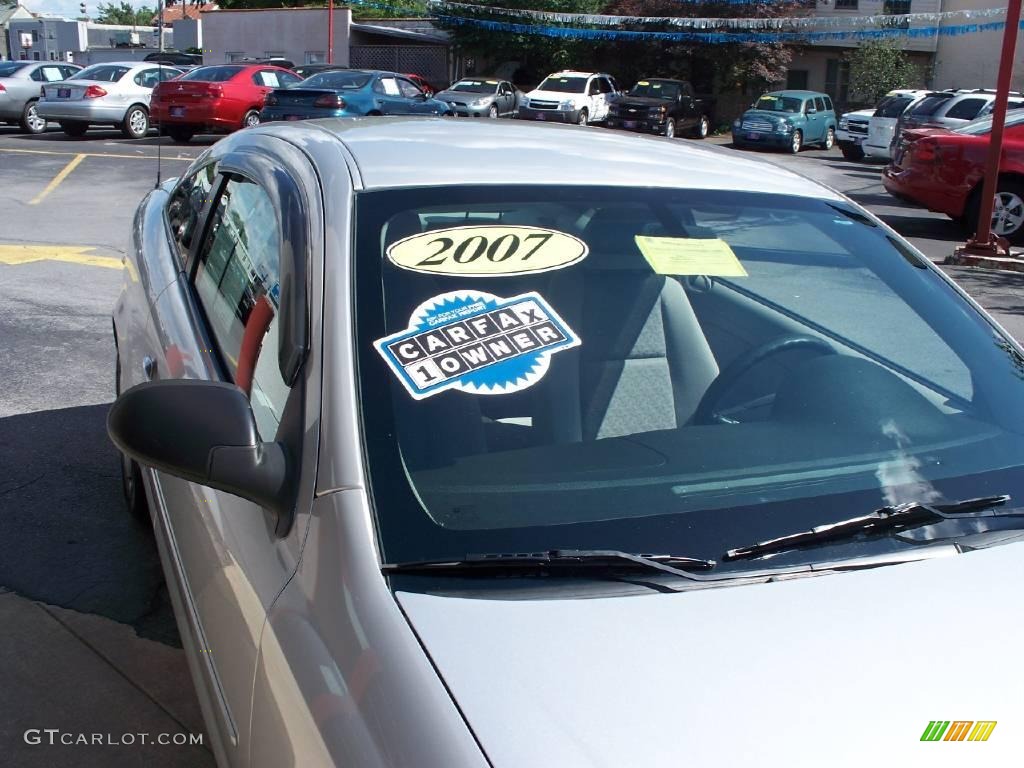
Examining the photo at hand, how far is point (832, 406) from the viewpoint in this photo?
2.36m

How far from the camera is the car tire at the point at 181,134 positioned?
21.8m

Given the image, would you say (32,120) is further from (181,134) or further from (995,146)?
(995,146)

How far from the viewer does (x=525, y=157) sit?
2682 millimetres

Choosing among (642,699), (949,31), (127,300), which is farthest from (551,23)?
(642,699)

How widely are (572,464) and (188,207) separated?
2.36 m

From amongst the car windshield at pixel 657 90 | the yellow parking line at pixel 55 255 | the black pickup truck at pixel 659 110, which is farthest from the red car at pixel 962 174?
the car windshield at pixel 657 90

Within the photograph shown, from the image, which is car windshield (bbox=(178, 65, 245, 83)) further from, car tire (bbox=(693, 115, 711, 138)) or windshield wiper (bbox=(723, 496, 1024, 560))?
windshield wiper (bbox=(723, 496, 1024, 560))

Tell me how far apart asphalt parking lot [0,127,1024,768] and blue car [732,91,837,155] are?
60.9 ft

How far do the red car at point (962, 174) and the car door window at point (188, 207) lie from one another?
33.0 ft

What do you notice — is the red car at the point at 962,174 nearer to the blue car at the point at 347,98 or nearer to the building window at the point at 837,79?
the blue car at the point at 347,98

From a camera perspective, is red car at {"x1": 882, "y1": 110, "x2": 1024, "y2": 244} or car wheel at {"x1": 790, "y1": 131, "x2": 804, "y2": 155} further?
car wheel at {"x1": 790, "y1": 131, "x2": 804, "y2": 155}

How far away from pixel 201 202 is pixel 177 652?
4.82ft

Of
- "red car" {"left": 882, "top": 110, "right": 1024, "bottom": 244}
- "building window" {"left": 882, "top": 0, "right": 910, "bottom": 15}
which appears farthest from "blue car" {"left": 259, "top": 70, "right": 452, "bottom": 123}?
"building window" {"left": 882, "top": 0, "right": 910, "bottom": 15}

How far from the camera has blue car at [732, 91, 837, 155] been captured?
2753cm
